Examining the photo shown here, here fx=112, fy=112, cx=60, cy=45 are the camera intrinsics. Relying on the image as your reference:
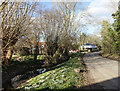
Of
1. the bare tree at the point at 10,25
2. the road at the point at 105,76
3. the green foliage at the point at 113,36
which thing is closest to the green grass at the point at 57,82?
the road at the point at 105,76

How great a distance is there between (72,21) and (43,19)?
9.29 meters

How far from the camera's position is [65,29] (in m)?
21.5

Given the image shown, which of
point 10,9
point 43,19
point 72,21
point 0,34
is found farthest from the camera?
point 72,21

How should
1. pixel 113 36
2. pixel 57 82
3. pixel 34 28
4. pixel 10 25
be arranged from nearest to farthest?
pixel 57 82
pixel 10 25
pixel 34 28
pixel 113 36

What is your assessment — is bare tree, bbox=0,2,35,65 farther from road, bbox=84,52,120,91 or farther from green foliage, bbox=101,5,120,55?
green foliage, bbox=101,5,120,55

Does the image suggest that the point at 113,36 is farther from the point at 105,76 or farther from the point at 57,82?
the point at 57,82

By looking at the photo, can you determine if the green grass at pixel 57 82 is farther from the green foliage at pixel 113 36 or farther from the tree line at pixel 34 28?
the green foliage at pixel 113 36

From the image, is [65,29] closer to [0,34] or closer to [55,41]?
[55,41]

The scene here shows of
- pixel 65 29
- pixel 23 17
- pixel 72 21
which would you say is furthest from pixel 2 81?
pixel 72 21

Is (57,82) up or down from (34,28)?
down

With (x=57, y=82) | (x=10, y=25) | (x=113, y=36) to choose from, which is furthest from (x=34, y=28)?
(x=113, y=36)

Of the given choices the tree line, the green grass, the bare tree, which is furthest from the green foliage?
the bare tree

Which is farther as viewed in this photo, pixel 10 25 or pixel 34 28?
pixel 34 28

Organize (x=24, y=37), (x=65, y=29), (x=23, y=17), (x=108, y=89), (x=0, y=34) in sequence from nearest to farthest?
(x=108, y=89) → (x=0, y=34) → (x=23, y=17) → (x=24, y=37) → (x=65, y=29)
